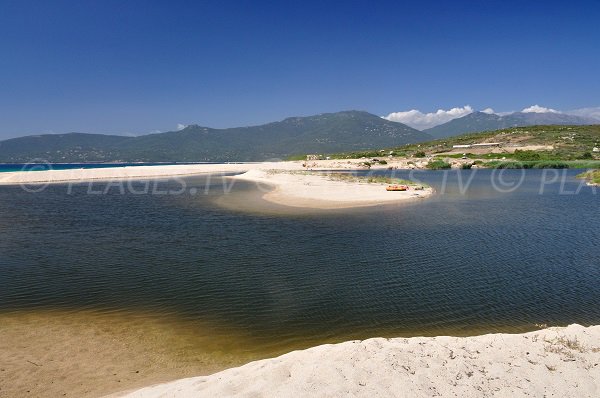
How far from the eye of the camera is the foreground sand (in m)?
8.66

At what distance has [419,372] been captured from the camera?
30.8 ft

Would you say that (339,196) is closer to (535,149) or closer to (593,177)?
(593,177)

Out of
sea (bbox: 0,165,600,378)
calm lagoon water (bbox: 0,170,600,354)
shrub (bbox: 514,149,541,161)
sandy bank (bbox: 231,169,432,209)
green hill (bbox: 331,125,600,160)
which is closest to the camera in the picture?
sea (bbox: 0,165,600,378)

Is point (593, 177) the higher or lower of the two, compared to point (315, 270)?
lower

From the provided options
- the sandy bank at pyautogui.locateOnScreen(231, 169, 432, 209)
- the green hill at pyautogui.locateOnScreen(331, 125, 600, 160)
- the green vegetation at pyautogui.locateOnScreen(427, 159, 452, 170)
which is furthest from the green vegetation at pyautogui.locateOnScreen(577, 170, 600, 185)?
the green hill at pyautogui.locateOnScreen(331, 125, 600, 160)

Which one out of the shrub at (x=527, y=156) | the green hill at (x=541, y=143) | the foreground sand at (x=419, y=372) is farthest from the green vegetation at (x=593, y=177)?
the foreground sand at (x=419, y=372)

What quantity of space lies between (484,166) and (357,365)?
129m

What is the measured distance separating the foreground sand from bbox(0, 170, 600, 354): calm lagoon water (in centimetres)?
328

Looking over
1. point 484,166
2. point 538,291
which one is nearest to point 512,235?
point 538,291

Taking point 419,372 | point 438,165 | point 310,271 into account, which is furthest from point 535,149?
point 419,372

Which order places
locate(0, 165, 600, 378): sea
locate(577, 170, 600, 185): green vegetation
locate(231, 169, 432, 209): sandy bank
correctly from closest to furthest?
locate(0, 165, 600, 378): sea, locate(231, 169, 432, 209): sandy bank, locate(577, 170, 600, 185): green vegetation

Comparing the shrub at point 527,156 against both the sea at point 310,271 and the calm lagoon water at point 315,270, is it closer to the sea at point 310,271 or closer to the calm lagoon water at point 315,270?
the calm lagoon water at point 315,270

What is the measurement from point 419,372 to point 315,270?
40.9 feet

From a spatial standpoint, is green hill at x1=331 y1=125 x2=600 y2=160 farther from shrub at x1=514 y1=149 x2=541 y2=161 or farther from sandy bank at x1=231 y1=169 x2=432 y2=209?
sandy bank at x1=231 y1=169 x2=432 y2=209
